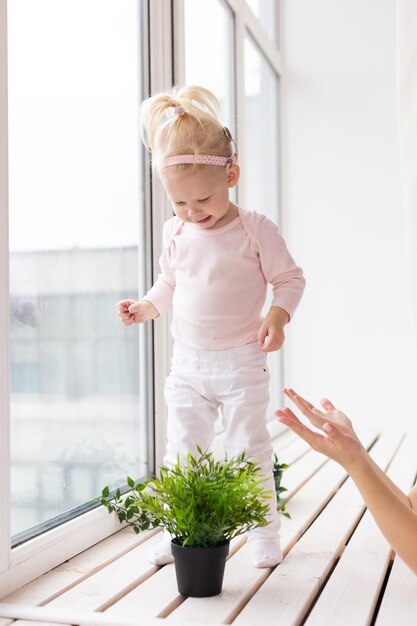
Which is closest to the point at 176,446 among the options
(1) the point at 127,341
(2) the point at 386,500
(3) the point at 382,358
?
(1) the point at 127,341

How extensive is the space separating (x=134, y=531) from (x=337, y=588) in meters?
0.53

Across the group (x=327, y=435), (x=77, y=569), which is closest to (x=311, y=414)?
(x=327, y=435)

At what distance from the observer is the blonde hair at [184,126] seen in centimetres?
147

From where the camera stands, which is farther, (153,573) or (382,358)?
(382,358)

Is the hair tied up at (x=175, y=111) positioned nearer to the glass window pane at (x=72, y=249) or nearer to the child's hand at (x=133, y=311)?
the glass window pane at (x=72, y=249)

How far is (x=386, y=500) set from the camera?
1202 millimetres

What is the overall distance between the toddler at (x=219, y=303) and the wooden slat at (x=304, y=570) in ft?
0.22

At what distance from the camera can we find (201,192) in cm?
149

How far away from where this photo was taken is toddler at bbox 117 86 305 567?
152 centimetres

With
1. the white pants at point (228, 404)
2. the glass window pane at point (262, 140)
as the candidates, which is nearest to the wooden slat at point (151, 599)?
the white pants at point (228, 404)

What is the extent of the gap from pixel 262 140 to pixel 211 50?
2.73 feet

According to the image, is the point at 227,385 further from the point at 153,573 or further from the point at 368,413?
the point at 368,413

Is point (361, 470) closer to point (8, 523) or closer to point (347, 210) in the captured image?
point (8, 523)

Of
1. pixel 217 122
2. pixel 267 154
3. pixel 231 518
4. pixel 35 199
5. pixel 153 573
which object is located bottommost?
pixel 153 573
